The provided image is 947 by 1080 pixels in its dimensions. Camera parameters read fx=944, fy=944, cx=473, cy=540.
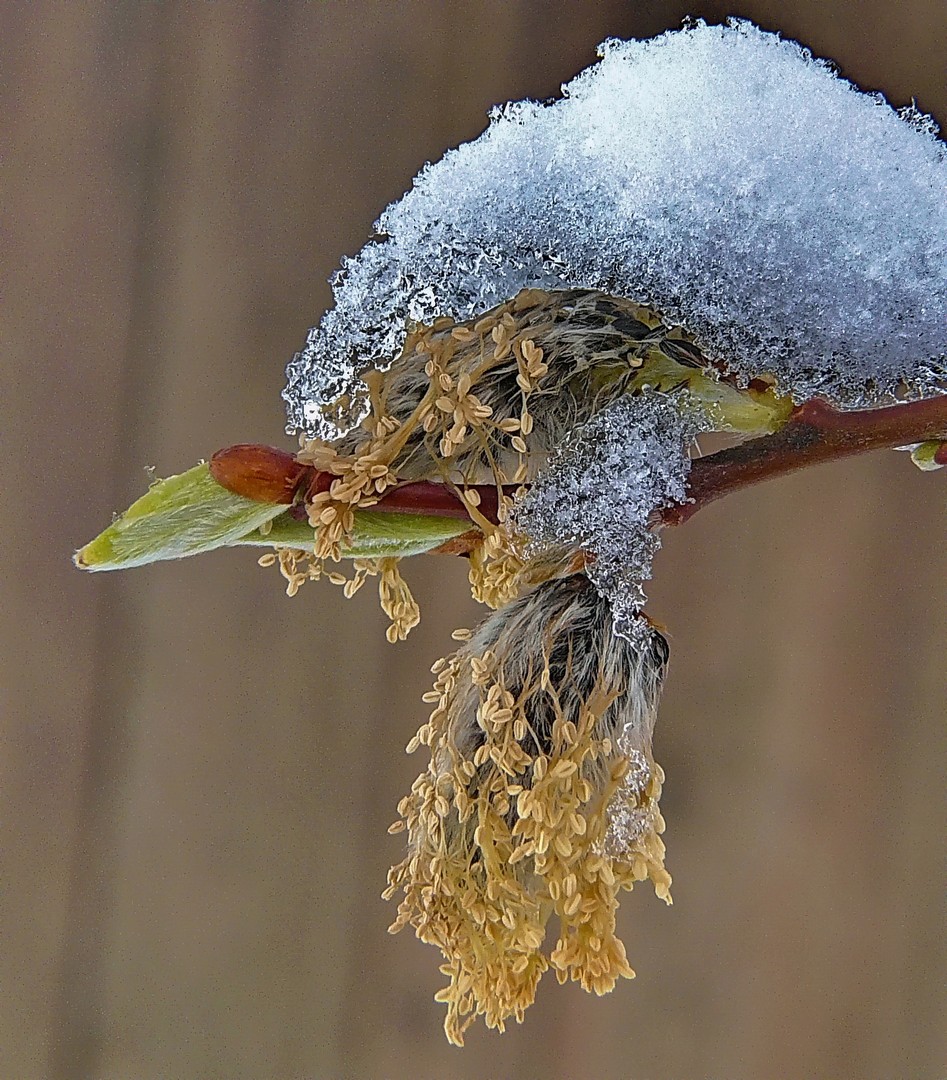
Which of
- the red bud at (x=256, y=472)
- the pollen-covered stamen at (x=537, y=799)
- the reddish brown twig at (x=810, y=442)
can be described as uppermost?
the reddish brown twig at (x=810, y=442)

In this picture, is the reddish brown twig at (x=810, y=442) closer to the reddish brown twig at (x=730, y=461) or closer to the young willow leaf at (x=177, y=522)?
the reddish brown twig at (x=730, y=461)

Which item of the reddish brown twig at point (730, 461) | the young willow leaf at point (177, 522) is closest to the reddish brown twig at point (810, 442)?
the reddish brown twig at point (730, 461)

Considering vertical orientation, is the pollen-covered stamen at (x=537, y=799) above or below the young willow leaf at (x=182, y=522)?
below

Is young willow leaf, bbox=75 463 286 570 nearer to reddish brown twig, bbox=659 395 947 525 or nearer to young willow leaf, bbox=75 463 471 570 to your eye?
young willow leaf, bbox=75 463 471 570

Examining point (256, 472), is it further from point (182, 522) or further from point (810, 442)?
point (810, 442)

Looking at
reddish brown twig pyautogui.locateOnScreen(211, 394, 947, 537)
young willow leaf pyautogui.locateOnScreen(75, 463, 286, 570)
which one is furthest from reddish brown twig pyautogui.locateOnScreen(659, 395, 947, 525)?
young willow leaf pyautogui.locateOnScreen(75, 463, 286, 570)

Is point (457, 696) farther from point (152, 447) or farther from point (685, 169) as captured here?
point (152, 447)

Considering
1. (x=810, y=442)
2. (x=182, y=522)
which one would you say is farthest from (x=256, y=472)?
(x=810, y=442)
